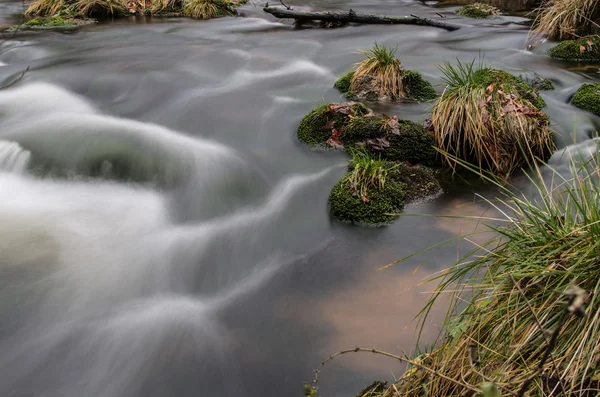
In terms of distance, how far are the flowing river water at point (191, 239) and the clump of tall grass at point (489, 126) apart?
450 mm

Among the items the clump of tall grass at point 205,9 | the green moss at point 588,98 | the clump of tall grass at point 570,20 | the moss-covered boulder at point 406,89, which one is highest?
the clump of tall grass at point 205,9

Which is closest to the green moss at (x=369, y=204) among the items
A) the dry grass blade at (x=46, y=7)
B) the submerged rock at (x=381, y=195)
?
the submerged rock at (x=381, y=195)

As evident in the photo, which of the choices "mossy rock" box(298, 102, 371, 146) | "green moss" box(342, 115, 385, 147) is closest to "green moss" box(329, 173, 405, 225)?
"green moss" box(342, 115, 385, 147)

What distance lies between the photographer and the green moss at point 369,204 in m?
5.28

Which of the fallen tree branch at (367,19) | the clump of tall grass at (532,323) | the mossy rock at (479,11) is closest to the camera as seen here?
the clump of tall grass at (532,323)

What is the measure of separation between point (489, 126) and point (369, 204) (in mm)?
1883

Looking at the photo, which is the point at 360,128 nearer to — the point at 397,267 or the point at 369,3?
the point at 397,267

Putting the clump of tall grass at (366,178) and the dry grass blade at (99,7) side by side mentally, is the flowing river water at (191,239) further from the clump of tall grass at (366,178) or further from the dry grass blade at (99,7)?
the dry grass blade at (99,7)

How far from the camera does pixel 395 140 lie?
6.29 metres

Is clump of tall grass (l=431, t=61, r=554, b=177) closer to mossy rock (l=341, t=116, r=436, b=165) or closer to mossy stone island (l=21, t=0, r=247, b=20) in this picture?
mossy rock (l=341, t=116, r=436, b=165)

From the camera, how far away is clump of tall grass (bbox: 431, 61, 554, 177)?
6.07 m

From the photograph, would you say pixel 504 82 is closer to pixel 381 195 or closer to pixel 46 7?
pixel 381 195

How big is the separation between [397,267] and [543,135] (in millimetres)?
3015

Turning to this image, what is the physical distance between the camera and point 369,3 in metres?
15.8
